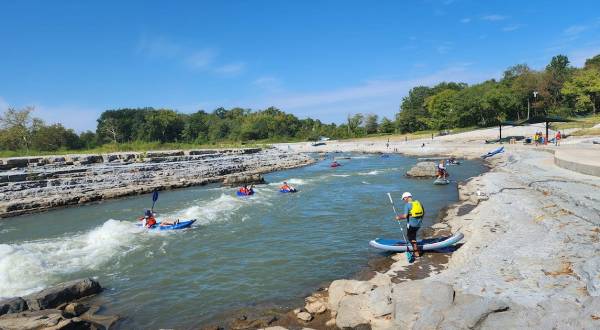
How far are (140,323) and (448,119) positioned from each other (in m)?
74.2

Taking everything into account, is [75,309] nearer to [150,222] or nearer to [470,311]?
A: [150,222]

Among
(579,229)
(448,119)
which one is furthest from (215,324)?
(448,119)

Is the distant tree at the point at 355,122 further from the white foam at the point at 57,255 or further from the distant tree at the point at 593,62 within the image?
the white foam at the point at 57,255

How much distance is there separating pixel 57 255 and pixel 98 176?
21.2m

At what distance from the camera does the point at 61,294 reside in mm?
10391

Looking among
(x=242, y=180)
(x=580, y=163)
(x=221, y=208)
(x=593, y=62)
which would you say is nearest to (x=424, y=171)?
(x=580, y=163)

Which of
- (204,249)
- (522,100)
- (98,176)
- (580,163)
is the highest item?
(522,100)

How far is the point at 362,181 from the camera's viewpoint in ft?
107

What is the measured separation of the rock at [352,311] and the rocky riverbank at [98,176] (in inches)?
955

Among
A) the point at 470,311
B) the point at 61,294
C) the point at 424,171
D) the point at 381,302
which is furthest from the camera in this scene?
the point at 424,171

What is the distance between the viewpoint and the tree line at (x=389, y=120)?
2534 inches

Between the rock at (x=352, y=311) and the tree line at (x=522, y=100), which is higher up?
the tree line at (x=522, y=100)

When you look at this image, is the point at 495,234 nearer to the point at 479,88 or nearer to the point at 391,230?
the point at 391,230

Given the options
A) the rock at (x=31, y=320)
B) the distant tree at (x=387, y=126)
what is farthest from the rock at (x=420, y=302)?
the distant tree at (x=387, y=126)
